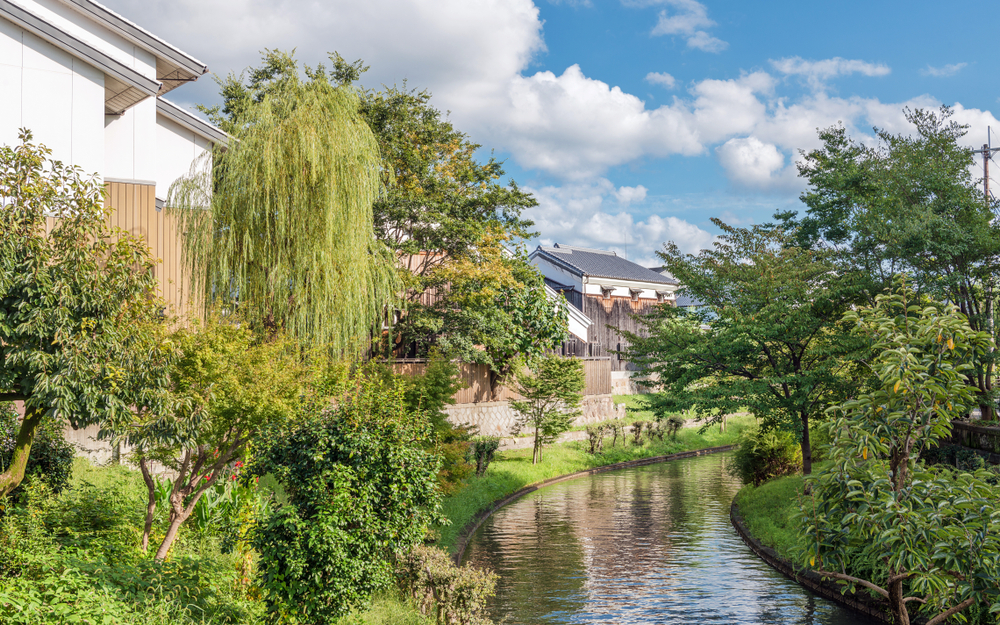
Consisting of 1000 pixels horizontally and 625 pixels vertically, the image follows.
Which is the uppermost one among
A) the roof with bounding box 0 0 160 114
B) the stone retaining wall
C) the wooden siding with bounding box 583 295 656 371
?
the roof with bounding box 0 0 160 114

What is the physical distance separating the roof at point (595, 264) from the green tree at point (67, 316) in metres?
36.9

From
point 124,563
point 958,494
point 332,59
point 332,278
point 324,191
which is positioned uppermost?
point 332,59

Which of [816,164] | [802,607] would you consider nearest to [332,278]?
[802,607]

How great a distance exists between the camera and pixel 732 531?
18359 mm

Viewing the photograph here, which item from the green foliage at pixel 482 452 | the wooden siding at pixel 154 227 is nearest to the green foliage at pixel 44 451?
the wooden siding at pixel 154 227

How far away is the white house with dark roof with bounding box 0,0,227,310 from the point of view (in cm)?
1526

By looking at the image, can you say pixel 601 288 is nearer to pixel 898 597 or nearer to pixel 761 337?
pixel 761 337

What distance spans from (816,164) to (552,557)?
610 inches

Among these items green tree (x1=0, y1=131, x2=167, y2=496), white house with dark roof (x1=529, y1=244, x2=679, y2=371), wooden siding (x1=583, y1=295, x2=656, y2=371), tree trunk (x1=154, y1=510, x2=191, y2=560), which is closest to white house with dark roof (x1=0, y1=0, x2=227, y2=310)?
tree trunk (x1=154, y1=510, x2=191, y2=560)

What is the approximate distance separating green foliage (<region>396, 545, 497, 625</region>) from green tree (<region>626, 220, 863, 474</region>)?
9841 mm

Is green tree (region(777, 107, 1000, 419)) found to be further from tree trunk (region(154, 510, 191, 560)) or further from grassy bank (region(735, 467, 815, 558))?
tree trunk (region(154, 510, 191, 560))

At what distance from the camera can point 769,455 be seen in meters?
21.8

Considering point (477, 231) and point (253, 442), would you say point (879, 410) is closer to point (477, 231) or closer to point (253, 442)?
point (253, 442)

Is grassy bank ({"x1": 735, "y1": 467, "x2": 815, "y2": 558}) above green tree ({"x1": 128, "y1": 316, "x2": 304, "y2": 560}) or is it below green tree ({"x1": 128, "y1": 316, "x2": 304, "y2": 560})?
below
